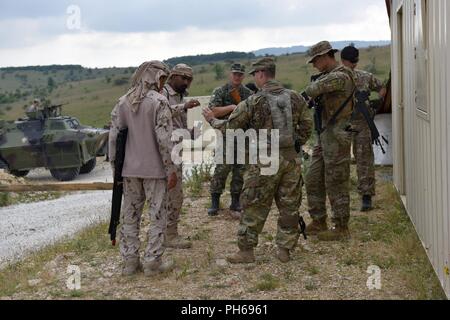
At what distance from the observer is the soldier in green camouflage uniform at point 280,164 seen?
19.0 feet

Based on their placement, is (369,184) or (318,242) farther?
(369,184)

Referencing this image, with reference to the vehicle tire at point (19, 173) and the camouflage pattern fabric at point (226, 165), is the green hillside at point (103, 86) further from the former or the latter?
the camouflage pattern fabric at point (226, 165)

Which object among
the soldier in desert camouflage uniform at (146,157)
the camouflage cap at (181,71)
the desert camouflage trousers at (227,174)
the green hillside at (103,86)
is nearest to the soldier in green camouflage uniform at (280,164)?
the soldier in desert camouflage uniform at (146,157)

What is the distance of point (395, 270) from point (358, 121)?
280cm

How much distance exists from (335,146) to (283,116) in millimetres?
903

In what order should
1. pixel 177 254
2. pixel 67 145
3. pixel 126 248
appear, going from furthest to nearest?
pixel 67 145 → pixel 177 254 → pixel 126 248

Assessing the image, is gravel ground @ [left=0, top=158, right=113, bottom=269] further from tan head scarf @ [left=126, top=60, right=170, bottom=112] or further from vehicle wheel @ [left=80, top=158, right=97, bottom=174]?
vehicle wheel @ [left=80, top=158, right=97, bottom=174]

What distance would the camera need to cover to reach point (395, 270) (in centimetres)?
577

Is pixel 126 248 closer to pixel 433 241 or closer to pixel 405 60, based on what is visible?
pixel 433 241

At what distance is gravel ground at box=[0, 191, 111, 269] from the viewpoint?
323 inches

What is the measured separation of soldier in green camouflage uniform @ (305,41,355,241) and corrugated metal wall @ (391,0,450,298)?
630 mm

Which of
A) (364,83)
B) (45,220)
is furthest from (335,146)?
(45,220)

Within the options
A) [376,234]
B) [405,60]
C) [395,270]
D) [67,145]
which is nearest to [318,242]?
[376,234]
